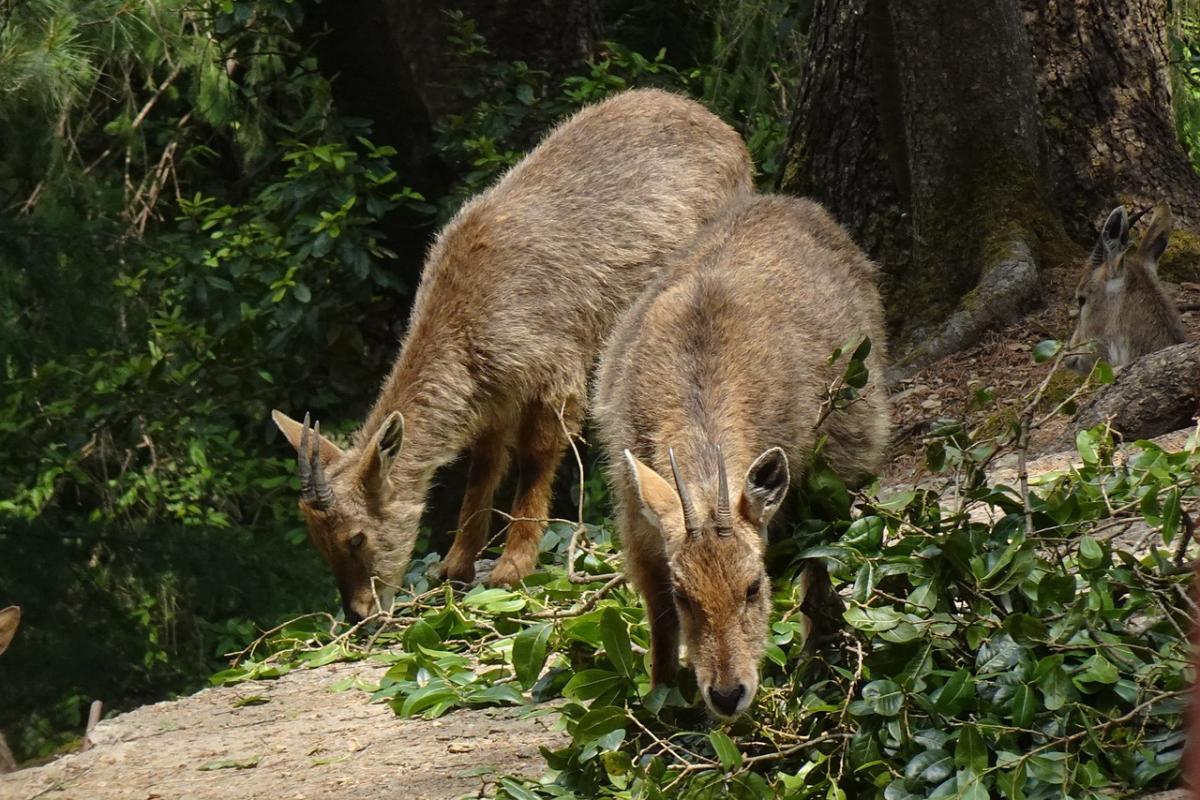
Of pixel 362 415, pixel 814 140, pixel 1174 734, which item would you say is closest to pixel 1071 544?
pixel 1174 734

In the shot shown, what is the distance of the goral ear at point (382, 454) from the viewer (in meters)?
7.62

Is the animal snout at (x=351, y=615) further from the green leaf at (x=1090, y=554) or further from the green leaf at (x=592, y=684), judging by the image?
the green leaf at (x=1090, y=554)

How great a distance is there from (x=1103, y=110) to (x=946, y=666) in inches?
209

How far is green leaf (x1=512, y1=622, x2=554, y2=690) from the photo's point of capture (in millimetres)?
5469

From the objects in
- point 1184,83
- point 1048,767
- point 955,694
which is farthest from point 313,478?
point 1184,83

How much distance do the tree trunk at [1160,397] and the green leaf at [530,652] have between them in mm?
2683

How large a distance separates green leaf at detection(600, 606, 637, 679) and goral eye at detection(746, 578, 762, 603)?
0.67m

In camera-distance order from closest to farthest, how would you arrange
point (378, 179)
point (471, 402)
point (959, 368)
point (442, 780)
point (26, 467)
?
point (442, 780) → point (471, 402) → point (959, 368) → point (378, 179) → point (26, 467)

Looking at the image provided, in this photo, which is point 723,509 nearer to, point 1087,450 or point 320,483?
point 1087,450

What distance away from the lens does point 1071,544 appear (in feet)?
16.6

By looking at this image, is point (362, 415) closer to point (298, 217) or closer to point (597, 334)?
point (298, 217)

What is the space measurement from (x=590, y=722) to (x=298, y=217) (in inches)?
246

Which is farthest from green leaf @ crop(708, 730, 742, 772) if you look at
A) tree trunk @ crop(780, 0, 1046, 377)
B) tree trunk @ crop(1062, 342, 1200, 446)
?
tree trunk @ crop(780, 0, 1046, 377)

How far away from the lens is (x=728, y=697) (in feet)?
14.6
